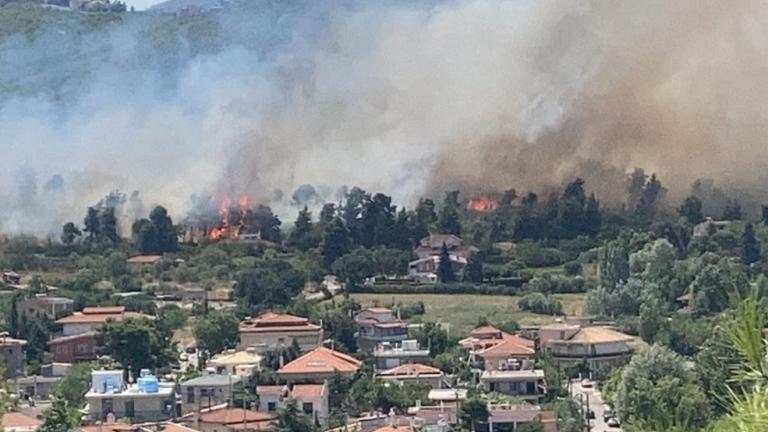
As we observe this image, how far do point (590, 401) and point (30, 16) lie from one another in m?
23.0

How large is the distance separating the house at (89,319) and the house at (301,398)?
3.12m

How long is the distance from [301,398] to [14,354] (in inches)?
162

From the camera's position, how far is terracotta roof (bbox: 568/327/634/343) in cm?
1591

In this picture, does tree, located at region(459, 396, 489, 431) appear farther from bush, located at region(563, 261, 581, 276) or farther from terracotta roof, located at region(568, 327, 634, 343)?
bush, located at region(563, 261, 581, 276)

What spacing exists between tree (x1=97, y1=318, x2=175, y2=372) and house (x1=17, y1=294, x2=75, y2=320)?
247 cm

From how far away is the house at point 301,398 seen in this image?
1325 centimetres

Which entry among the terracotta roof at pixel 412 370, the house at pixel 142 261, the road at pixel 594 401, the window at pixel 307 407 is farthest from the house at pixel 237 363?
the house at pixel 142 261

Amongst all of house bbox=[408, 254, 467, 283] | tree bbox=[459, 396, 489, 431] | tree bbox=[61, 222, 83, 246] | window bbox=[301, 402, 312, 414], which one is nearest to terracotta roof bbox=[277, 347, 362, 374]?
window bbox=[301, 402, 312, 414]

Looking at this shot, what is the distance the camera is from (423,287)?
19250 mm

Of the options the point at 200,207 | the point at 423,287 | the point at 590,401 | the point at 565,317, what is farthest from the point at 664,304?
the point at 200,207

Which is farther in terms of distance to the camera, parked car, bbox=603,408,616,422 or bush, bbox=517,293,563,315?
bush, bbox=517,293,563,315

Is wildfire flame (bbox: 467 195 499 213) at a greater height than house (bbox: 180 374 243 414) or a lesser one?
greater

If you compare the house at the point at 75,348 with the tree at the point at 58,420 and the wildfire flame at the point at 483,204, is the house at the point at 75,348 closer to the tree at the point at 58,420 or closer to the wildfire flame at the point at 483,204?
the tree at the point at 58,420

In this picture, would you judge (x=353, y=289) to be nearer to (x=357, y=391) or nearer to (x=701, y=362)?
(x=357, y=391)
